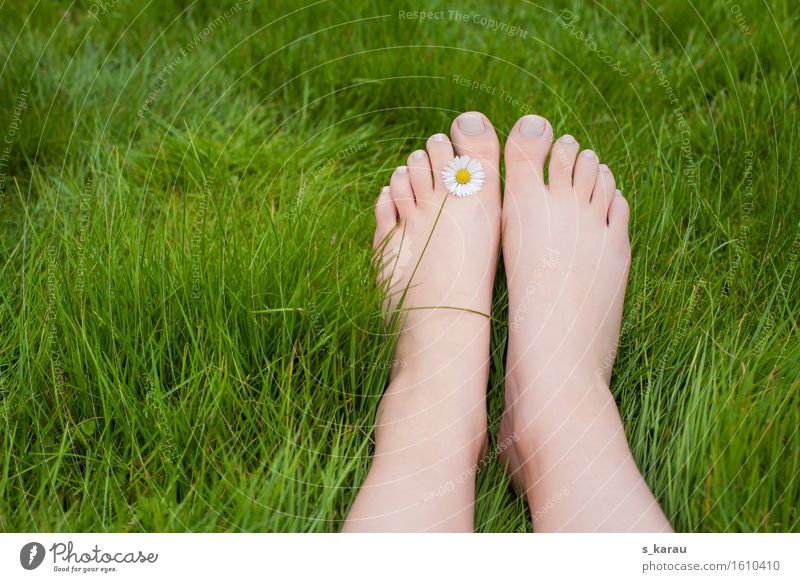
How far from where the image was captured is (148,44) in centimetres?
136

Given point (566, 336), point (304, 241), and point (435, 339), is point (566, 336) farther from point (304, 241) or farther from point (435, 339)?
point (304, 241)

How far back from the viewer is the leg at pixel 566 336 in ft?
2.84

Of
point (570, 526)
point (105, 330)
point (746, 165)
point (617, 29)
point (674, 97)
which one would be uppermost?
point (617, 29)

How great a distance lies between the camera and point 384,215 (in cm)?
117

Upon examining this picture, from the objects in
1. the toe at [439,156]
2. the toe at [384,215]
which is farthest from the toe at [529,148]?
the toe at [384,215]

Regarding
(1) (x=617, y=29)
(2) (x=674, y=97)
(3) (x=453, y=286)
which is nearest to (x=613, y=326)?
(3) (x=453, y=286)

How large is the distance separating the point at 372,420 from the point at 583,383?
1.06ft

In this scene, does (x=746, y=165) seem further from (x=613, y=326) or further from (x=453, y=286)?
(x=453, y=286)

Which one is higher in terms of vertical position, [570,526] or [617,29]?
[617,29]

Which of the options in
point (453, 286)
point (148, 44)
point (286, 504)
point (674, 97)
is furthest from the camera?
point (148, 44)

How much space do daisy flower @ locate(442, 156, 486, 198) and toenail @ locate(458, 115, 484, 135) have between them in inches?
1.9

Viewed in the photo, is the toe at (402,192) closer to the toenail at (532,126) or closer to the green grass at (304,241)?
the green grass at (304,241)
